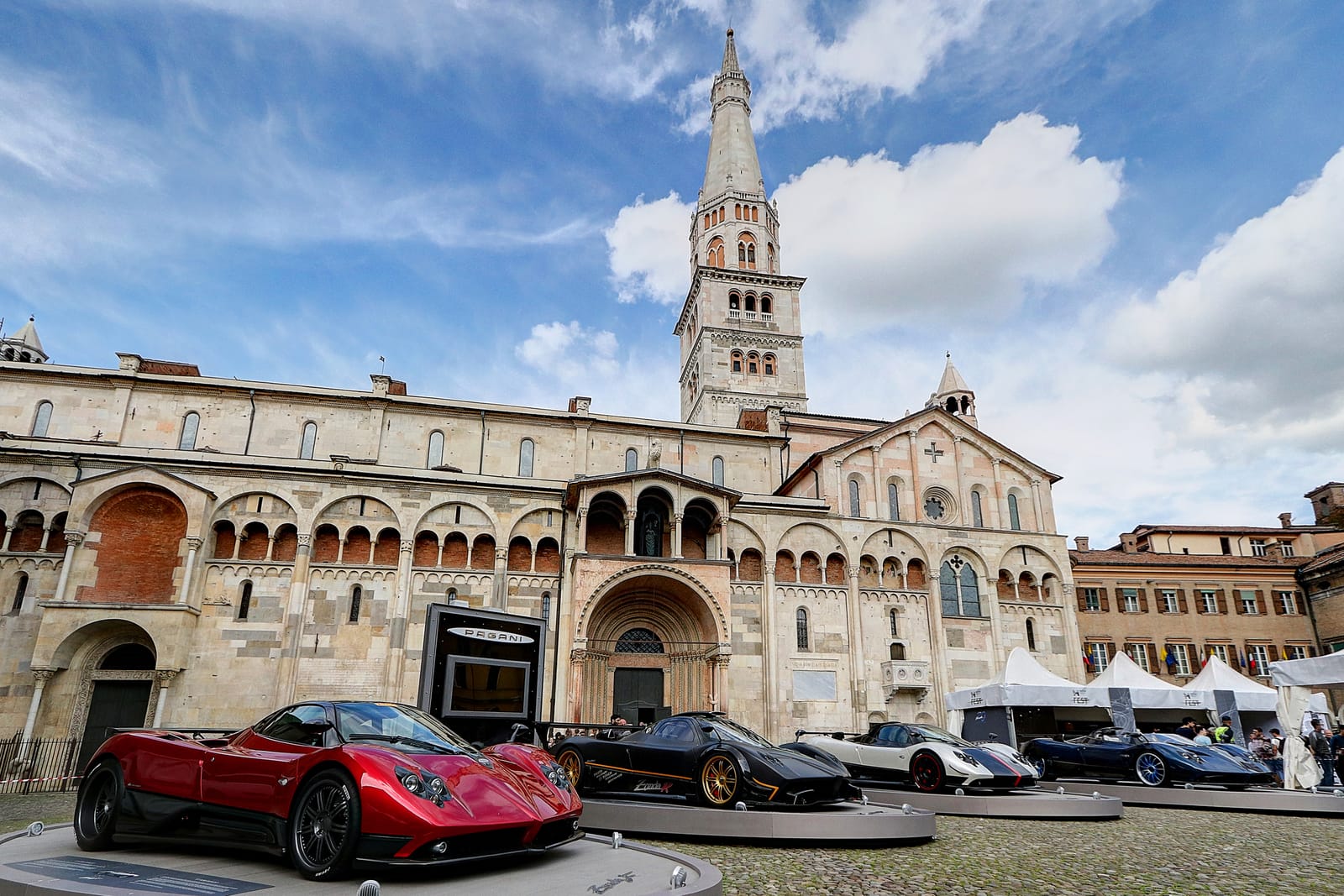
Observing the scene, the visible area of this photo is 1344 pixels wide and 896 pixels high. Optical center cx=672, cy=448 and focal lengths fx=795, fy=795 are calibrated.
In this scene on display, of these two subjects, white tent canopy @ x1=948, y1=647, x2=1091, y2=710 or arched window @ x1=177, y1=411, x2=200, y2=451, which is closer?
white tent canopy @ x1=948, y1=647, x2=1091, y2=710

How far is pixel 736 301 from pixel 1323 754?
137ft

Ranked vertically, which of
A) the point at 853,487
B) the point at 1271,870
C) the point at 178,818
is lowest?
the point at 1271,870

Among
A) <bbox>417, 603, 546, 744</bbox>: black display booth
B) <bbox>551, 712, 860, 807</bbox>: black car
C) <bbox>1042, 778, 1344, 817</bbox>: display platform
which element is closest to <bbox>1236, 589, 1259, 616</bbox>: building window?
<bbox>1042, 778, 1344, 817</bbox>: display platform

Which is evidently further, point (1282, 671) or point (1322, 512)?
point (1322, 512)

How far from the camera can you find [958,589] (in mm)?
32375

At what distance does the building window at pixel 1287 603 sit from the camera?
39531 millimetres

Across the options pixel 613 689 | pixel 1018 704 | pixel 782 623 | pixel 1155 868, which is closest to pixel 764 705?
pixel 782 623

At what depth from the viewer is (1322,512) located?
50688 mm

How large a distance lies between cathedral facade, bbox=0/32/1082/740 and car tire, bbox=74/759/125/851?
18082 millimetres

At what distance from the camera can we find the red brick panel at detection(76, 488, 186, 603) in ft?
84.6

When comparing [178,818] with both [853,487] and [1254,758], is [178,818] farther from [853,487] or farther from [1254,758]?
[853,487]

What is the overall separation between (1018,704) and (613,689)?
1352cm

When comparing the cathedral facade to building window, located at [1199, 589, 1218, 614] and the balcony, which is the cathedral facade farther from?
building window, located at [1199, 589, 1218, 614]

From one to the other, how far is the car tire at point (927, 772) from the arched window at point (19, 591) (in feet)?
89.8
